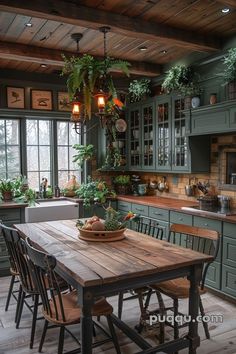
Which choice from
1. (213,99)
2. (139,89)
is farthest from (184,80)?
(139,89)

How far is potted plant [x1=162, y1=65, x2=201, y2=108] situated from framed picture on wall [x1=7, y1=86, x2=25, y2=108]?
2.24m

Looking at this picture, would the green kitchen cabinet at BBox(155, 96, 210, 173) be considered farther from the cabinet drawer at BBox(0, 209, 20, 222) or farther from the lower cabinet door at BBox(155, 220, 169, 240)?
the cabinet drawer at BBox(0, 209, 20, 222)

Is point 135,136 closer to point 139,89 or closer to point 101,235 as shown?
point 139,89

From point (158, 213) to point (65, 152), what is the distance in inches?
80.2

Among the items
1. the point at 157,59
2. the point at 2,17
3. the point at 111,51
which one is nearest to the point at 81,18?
the point at 2,17

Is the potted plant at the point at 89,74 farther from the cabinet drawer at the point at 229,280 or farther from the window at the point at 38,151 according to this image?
the window at the point at 38,151

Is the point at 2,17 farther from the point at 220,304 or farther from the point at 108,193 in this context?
the point at 220,304

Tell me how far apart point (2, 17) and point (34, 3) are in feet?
1.90

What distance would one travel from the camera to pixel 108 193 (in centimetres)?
540

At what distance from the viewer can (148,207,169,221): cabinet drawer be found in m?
4.31

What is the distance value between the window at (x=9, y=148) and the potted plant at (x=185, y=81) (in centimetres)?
248

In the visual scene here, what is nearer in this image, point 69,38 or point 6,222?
point 69,38

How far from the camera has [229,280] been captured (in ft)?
11.4

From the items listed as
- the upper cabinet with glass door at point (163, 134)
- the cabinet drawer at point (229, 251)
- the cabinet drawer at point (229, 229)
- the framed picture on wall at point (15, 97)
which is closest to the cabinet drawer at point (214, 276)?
the cabinet drawer at point (229, 251)
